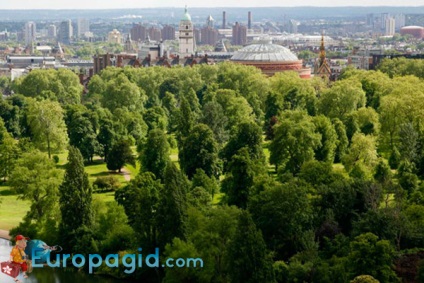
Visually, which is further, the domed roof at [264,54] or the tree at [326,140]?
the domed roof at [264,54]

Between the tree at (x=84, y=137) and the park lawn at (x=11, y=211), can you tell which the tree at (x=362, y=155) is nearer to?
the park lawn at (x=11, y=211)

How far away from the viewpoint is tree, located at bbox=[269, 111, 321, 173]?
6919 centimetres

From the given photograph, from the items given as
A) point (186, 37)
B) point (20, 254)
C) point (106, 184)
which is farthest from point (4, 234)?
point (186, 37)

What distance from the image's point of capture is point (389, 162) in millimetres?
72938

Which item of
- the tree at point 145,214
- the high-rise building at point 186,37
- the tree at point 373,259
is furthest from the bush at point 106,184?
the high-rise building at point 186,37

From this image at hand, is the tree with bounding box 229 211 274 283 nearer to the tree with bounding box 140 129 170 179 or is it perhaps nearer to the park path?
the park path

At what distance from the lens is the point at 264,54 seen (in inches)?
5566

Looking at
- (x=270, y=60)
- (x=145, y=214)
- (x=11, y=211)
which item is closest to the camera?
(x=145, y=214)

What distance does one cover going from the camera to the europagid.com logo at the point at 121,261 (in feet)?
149

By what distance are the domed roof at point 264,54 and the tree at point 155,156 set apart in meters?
70.4

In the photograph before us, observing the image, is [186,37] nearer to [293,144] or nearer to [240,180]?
[293,144]

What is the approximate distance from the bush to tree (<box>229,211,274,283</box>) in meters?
26.9

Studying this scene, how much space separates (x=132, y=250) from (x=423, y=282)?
15.0m

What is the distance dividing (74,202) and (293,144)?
21279 millimetres
